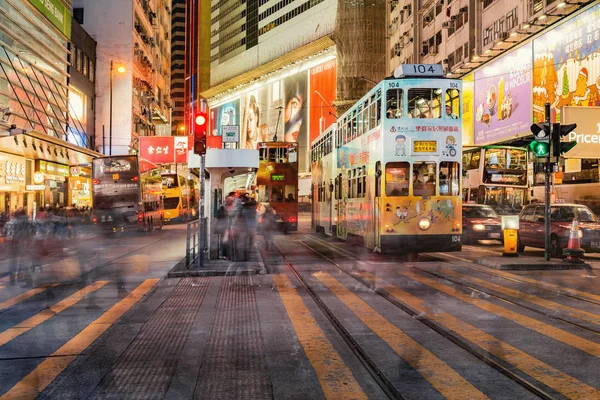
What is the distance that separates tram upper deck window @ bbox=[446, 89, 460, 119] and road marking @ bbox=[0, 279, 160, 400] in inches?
386

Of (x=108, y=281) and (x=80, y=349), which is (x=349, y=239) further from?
(x=80, y=349)

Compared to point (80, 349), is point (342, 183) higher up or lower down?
higher up

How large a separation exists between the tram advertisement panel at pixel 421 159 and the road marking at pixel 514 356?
6.72m

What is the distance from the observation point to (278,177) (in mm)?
31875

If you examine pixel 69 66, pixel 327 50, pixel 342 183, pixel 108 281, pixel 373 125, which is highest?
pixel 327 50

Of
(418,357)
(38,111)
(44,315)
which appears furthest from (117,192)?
(418,357)

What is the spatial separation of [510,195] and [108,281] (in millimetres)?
28434

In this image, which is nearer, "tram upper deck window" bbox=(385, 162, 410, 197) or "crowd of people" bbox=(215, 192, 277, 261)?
"tram upper deck window" bbox=(385, 162, 410, 197)

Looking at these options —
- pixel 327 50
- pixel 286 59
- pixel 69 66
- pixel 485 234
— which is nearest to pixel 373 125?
pixel 485 234

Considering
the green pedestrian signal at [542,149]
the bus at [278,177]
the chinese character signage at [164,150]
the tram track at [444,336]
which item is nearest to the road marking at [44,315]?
the tram track at [444,336]

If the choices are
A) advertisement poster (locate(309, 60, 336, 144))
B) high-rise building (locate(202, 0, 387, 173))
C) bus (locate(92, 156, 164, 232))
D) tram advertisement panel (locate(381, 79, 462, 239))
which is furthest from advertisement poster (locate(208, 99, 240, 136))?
tram advertisement panel (locate(381, 79, 462, 239))

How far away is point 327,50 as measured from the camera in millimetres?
88875

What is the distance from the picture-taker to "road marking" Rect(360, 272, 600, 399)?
514 centimetres

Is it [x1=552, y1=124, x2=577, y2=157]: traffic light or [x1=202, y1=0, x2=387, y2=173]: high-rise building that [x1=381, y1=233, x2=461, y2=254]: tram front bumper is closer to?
[x1=552, y1=124, x2=577, y2=157]: traffic light
